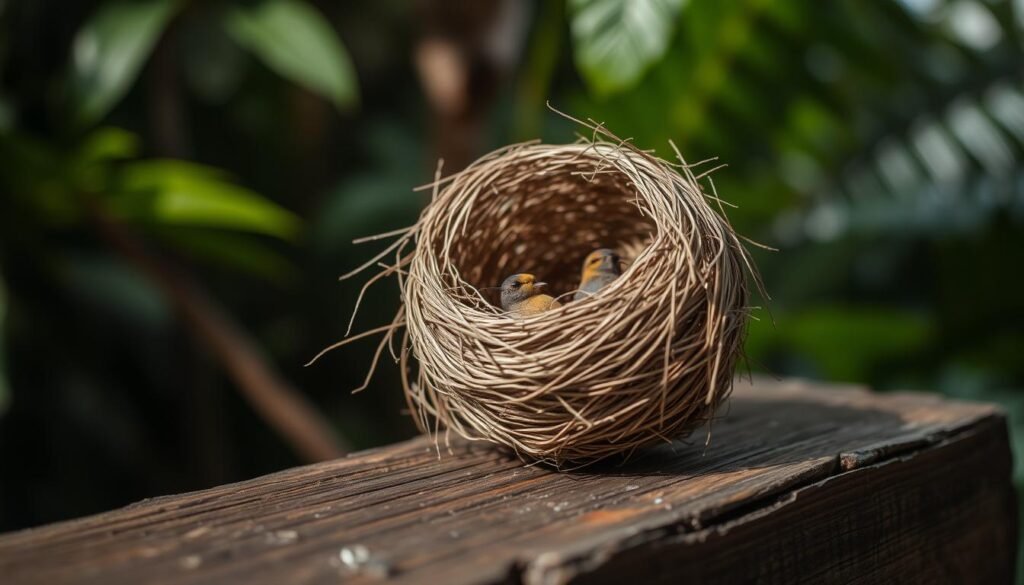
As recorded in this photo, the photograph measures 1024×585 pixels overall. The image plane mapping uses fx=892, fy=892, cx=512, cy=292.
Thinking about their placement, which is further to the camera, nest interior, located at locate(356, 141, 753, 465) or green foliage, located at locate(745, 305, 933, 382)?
green foliage, located at locate(745, 305, 933, 382)

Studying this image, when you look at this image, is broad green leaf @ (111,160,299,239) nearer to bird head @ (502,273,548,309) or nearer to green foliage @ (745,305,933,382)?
bird head @ (502,273,548,309)

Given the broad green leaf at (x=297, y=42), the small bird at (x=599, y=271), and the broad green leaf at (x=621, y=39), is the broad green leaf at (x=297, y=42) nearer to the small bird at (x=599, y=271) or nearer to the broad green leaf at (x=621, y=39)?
the broad green leaf at (x=621, y=39)

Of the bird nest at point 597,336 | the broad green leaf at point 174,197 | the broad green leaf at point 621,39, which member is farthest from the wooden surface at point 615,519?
the broad green leaf at point 174,197

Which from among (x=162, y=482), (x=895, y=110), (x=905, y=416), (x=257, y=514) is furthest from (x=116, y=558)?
(x=895, y=110)

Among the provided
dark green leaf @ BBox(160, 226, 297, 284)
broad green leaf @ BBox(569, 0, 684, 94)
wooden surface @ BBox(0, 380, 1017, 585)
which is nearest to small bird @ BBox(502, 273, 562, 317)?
wooden surface @ BBox(0, 380, 1017, 585)

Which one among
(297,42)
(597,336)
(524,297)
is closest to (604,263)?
(524,297)
